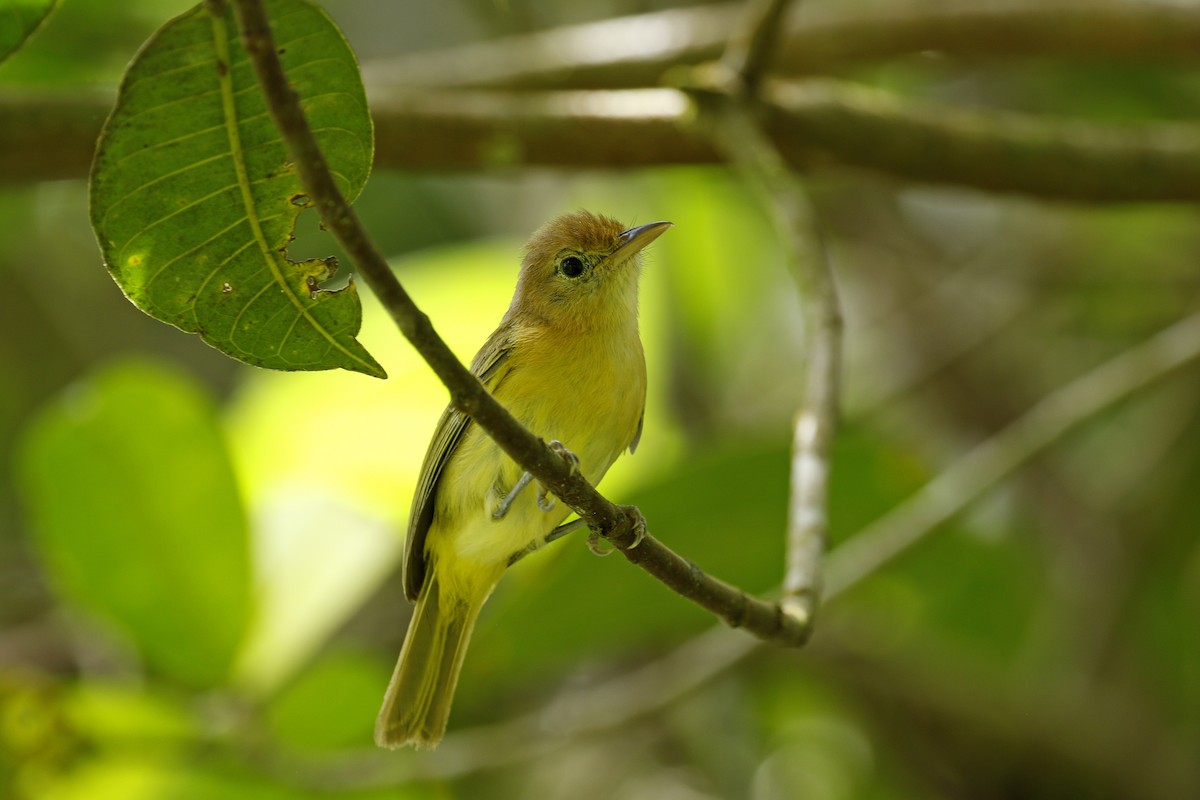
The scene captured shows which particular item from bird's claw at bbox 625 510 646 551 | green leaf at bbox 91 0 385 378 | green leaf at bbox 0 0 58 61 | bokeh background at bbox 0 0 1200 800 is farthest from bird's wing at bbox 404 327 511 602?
green leaf at bbox 0 0 58 61

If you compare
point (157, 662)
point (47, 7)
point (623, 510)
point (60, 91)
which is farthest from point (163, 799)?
point (47, 7)

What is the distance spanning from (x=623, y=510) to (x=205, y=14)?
839 millimetres

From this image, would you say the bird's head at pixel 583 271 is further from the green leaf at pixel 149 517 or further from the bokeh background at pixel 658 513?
the green leaf at pixel 149 517

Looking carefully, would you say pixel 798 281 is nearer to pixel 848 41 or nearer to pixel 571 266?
pixel 571 266

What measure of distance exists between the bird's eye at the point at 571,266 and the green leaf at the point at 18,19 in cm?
170

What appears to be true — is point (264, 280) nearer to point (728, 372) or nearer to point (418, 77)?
point (418, 77)

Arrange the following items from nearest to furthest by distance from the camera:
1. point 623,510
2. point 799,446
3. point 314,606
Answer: point 623,510, point 799,446, point 314,606

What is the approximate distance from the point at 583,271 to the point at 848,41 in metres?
1.90

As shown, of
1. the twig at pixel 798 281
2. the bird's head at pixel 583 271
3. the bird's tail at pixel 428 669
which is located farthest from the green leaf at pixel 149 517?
the twig at pixel 798 281

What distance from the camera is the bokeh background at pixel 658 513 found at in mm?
3262

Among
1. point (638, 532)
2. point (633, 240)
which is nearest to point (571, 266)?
point (633, 240)

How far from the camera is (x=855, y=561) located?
320 centimetres

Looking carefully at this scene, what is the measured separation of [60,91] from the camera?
335 centimetres

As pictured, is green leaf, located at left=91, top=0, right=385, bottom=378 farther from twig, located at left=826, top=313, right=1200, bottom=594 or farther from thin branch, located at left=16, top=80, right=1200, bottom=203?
thin branch, located at left=16, top=80, right=1200, bottom=203
